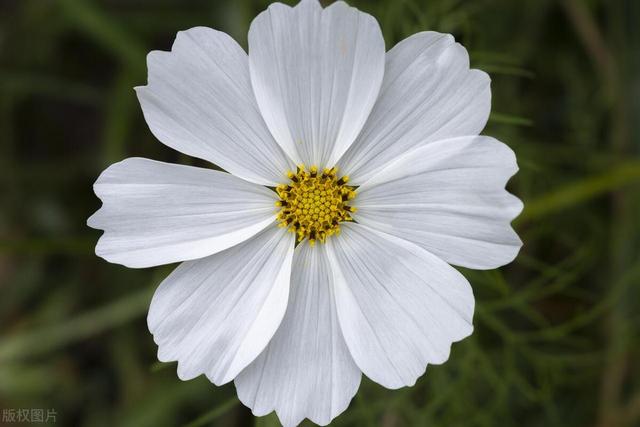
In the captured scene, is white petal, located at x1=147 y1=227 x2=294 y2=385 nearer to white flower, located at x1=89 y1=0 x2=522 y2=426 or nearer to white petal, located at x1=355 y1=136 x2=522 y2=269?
white flower, located at x1=89 y1=0 x2=522 y2=426

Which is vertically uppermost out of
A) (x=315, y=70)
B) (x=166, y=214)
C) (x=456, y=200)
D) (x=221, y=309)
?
(x=315, y=70)

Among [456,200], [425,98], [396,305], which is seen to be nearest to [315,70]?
[425,98]

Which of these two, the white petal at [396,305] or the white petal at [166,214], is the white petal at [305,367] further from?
the white petal at [166,214]

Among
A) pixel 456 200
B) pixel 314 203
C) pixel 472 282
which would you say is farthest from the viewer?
pixel 472 282

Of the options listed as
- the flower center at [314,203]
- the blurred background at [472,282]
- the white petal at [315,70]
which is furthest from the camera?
the blurred background at [472,282]

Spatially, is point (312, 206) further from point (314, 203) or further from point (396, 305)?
point (396, 305)

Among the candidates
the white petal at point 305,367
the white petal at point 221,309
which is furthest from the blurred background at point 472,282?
the white petal at point 221,309
